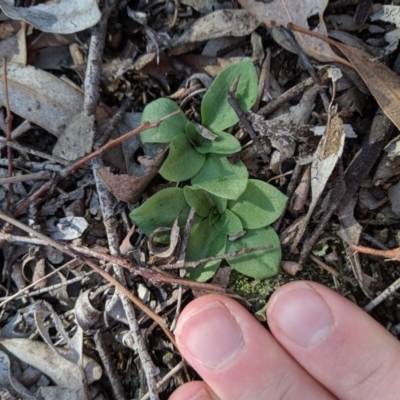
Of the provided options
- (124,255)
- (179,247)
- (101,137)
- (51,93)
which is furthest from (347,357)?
(51,93)

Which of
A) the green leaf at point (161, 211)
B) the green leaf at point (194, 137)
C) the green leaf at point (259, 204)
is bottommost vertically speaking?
the green leaf at point (161, 211)

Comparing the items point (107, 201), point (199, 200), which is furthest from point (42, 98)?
point (199, 200)

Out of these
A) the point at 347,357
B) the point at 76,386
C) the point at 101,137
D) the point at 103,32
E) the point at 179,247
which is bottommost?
the point at 76,386

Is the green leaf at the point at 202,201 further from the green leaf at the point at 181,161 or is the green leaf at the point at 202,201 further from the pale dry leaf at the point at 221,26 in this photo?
the pale dry leaf at the point at 221,26

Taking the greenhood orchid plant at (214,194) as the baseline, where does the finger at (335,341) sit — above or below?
below

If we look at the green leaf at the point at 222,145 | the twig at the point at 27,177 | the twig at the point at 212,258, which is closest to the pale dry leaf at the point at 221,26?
the green leaf at the point at 222,145

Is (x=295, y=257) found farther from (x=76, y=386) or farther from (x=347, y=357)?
(x=76, y=386)
